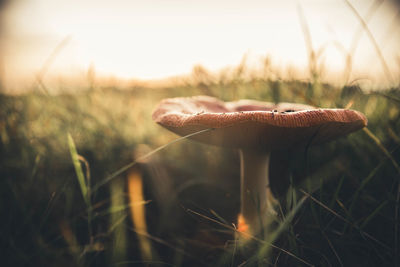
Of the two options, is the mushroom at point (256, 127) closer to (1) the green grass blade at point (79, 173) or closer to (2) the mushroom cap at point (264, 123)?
(2) the mushroom cap at point (264, 123)

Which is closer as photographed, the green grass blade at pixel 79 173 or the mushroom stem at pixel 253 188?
the green grass blade at pixel 79 173

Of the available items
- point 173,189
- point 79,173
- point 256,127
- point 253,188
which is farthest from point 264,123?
point 173,189

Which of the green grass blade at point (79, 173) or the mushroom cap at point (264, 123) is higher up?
the mushroom cap at point (264, 123)

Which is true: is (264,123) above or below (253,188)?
above

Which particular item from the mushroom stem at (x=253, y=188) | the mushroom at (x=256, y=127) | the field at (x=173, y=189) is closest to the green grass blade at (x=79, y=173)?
the field at (x=173, y=189)

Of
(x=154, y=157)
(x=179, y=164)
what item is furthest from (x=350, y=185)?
(x=154, y=157)

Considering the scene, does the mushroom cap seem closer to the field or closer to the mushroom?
the mushroom

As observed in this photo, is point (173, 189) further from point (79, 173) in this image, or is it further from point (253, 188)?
point (79, 173)

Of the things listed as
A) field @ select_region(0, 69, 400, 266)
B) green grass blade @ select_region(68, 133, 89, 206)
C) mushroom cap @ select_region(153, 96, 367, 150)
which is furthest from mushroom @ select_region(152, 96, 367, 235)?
green grass blade @ select_region(68, 133, 89, 206)
